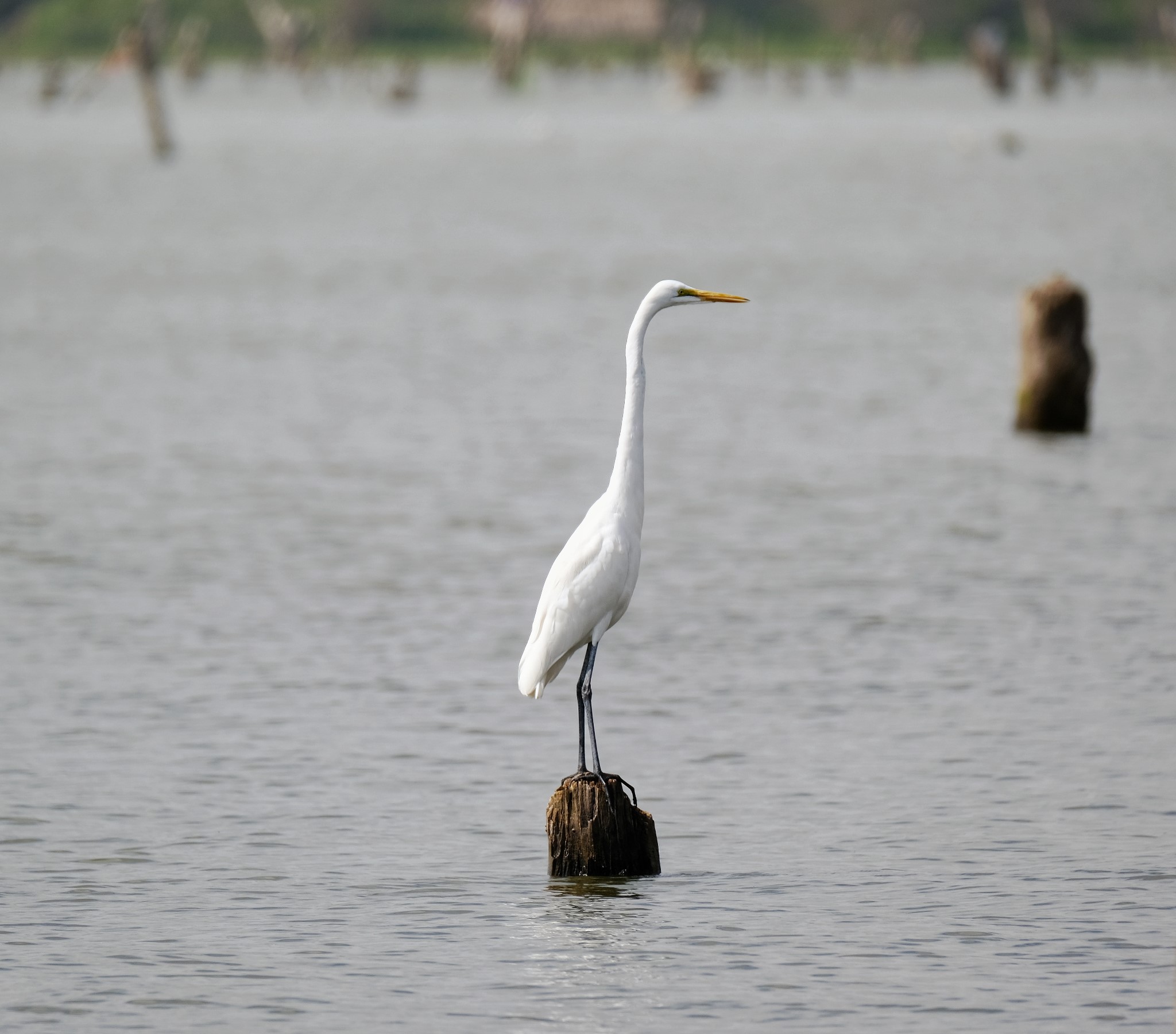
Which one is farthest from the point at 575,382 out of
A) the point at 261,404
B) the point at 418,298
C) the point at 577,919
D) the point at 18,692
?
the point at 577,919

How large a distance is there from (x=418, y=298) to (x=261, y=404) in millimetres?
11774

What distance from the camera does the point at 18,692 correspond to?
1277 cm

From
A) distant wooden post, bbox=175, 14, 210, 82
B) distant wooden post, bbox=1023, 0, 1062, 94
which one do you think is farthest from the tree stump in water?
distant wooden post, bbox=175, 14, 210, 82

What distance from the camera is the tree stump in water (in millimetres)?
9242

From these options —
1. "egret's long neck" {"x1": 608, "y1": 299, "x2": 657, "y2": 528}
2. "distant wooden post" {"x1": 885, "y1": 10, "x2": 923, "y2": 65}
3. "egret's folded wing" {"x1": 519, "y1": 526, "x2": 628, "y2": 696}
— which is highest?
"distant wooden post" {"x1": 885, "y1": 10, "x2": 923, "y2": 65}

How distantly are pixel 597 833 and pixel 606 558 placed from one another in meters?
1.12

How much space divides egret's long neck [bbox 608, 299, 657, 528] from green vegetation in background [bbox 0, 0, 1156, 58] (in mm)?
140786

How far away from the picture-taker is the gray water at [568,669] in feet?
28.4

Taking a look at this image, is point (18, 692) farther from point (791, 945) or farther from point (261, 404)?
point (261, 404)

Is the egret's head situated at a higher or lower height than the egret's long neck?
higher

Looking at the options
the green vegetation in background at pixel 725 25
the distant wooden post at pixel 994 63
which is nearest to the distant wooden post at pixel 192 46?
the green vegetation in background at pixel 725 25

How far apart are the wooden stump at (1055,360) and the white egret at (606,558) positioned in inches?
436

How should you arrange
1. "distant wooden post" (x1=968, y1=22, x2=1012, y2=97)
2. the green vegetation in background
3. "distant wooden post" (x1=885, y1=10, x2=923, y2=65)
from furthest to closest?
the green vegetation in background, "distant wooden post" (x1=885, y1=10, x2=923, y2=65), "distant wooden post" (x1=968, y1=22, x2=1012, y2=97)

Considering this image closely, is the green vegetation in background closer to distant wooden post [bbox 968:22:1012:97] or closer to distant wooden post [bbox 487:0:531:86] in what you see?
distant wooden post [bbox 487:0:531:86]
